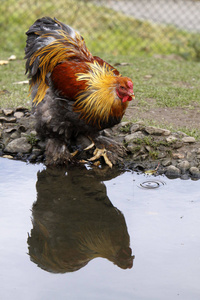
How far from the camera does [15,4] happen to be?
37.6 feet

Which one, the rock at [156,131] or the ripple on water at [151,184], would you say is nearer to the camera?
the ripple on water at [151,184]

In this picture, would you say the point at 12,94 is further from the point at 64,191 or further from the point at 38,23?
the point at 64,191

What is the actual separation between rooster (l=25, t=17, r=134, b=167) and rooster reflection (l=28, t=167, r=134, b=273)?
0.47 m

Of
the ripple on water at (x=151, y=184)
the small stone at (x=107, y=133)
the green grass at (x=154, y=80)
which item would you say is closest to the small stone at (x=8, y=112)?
→ the green grass at (x=154, y=80)

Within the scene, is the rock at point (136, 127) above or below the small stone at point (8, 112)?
above

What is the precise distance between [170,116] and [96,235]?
267 centimetres

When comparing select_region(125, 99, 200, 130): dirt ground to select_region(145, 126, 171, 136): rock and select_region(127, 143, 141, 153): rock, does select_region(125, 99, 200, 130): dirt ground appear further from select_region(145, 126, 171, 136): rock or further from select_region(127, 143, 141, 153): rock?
select_region(127, 143, 141, 153): rock

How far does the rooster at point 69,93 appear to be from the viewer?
5.21 m

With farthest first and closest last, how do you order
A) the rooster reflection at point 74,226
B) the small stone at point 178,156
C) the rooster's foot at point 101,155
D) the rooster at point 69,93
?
the rooster's foot at point 101,155 < the small stone at point 178,156 < the rooster at point 69,93 < the rooster reflection at point 74,226

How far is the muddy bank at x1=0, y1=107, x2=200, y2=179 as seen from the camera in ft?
17.8

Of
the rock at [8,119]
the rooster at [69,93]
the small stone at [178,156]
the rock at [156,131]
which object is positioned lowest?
the rock at [8,119]

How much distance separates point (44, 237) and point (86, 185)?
1.06 meters

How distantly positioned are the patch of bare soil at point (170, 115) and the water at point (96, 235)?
45.0 inches

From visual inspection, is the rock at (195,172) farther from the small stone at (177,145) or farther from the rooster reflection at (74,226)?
the rooster reflection at (74,226)
